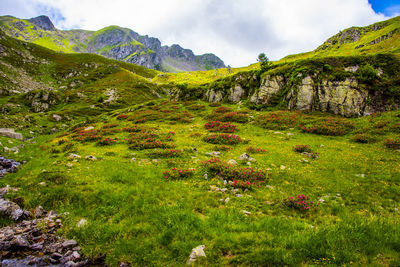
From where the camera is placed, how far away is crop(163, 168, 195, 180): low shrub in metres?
→ 11.3

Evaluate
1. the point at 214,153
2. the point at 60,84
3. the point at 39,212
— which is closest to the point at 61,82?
the point at 60,84

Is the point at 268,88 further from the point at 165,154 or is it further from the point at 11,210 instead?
the point at 11,210

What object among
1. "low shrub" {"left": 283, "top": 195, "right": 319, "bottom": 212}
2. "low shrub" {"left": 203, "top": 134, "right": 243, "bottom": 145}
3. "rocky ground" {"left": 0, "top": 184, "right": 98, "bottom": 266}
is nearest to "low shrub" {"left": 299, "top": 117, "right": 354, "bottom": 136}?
"low shrub" {"left": 203, "top": 134, "right": 243, "bottom": 145}

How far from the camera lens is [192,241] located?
615cm

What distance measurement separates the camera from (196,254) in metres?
5.61

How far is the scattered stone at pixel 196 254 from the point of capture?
5.45 metres

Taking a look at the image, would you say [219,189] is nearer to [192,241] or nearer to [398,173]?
[192,241]

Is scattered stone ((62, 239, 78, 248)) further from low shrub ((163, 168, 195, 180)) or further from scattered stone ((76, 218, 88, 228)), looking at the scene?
low shrub ((163, 168, 195, 180))

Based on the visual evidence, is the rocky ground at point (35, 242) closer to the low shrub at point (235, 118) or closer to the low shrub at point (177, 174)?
the low shrub at point (177, 174)

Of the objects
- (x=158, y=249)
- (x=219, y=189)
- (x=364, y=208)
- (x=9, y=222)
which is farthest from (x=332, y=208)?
(x=9, y=222)

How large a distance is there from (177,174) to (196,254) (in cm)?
614

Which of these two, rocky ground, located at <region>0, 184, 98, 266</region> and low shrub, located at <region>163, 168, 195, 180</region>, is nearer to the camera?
rocky ground, located at <region>0, 184, 98, 266</region>

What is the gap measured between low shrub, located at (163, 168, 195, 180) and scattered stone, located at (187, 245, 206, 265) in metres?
5.72

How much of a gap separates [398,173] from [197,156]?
13.4m
